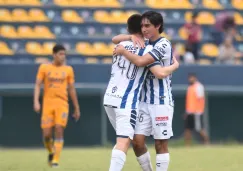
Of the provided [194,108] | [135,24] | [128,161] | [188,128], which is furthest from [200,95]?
[135,24]

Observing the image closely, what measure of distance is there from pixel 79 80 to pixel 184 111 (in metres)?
3.01

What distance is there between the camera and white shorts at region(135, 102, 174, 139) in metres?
8.83

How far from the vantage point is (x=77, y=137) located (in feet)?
66.0

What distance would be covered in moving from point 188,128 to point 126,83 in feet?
39.0

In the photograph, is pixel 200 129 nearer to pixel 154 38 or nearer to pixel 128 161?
pixel 128 161

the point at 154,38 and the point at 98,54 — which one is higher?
the point at 154,38

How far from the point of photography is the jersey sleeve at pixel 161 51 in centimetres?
859

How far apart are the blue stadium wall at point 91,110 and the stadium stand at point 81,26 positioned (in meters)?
1.61

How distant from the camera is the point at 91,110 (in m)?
20.2

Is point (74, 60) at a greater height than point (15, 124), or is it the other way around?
point (74, 60)

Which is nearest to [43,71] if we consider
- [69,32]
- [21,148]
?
[21,148]

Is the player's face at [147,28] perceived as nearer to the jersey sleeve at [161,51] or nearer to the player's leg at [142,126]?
the jersey sleeve at [161,51]

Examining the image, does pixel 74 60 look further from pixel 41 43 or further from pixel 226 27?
pixel 226 27

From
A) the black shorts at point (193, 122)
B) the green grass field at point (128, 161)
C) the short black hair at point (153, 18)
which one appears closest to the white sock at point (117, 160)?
the short black hair at point (153, 18)
